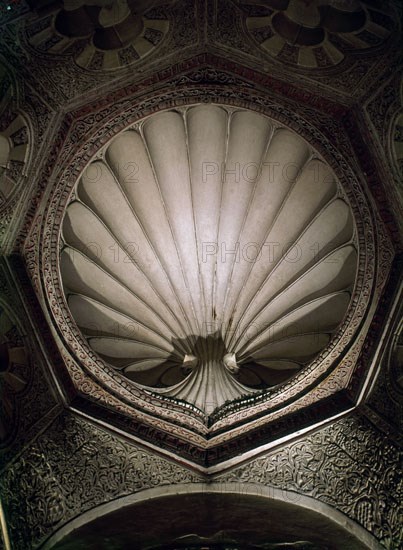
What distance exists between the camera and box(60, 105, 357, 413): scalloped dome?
6.16 meters

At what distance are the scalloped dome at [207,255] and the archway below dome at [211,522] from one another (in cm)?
82

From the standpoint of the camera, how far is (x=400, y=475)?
219 inches

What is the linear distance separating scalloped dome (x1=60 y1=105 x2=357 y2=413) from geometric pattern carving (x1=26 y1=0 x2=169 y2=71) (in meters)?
0.66

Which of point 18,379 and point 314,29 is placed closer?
point 314,29

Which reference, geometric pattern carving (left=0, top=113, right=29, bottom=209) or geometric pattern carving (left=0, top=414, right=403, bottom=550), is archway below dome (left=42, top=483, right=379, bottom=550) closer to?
geometric pattern carving (left=0, top=414, right=403, bottom=550)

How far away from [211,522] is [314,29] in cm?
390

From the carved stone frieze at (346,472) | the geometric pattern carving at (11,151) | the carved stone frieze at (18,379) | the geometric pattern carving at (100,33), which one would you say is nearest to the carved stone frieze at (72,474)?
the carved stone frieze at (18,379)

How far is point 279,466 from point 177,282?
1932 mm

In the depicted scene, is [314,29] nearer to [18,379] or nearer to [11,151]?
[11,151]

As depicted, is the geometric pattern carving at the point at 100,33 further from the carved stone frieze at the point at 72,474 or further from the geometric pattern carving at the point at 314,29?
the carved stone frieze at the point at 72,474

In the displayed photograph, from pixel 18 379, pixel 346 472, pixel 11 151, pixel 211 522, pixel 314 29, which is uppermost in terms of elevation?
pixel 314 29

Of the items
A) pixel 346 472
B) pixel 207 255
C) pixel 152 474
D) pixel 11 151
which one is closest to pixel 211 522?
pixel 152 474

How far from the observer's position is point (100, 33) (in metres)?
5.40

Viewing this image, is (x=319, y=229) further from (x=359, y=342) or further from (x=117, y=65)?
(x=117, y=65)
